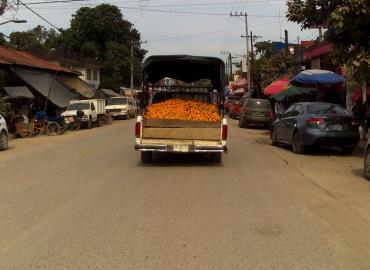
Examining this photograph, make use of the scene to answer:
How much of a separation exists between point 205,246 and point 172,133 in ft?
24.2

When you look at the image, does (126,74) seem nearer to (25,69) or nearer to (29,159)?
(25,69)

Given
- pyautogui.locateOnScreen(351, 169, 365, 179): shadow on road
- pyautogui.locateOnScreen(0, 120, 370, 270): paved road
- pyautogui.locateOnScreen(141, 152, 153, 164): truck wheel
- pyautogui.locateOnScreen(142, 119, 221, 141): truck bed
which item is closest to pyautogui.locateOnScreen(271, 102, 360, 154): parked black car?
pyautogui.locateOnScreen(0, 120, 370, 270): paved road

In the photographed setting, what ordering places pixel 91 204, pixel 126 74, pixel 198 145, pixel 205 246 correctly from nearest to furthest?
1. pixel 205 246
2. pixel 91 204
3. pixel 198 145
4. pixel 126 74

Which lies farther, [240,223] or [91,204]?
[91,204]

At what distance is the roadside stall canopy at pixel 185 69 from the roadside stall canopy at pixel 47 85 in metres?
18.9

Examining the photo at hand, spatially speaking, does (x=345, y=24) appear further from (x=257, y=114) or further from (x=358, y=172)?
(x=257, y=114)

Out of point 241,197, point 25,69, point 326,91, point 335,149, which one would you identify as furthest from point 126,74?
point 241,197

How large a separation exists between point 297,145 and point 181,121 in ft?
15.2

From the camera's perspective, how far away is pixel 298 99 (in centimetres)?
3594

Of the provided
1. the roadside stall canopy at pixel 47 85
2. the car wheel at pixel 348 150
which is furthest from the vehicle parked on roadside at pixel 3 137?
the roadside stall canopy at pixel 47 85

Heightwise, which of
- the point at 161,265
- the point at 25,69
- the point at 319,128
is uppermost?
the point at 25,69

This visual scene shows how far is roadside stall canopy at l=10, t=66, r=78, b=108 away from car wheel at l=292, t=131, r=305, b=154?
2259 centimetres

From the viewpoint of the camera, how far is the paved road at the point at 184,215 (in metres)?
6.01

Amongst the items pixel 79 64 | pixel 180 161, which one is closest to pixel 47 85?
pixel 79 64
